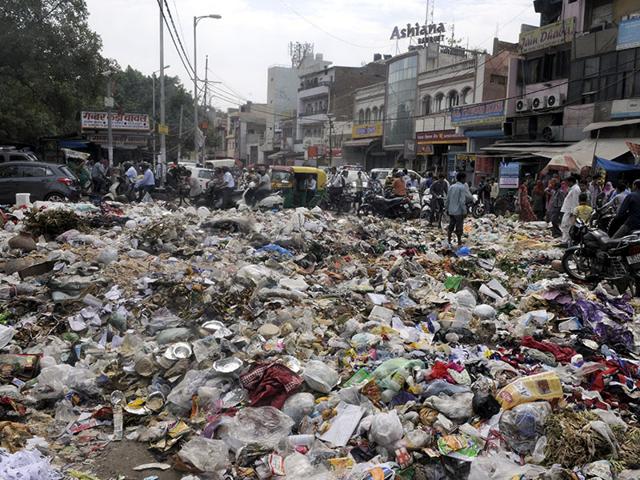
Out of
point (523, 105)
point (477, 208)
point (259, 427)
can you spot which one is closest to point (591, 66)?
point (523, 105)

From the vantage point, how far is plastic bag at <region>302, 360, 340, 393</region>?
447 centimetres

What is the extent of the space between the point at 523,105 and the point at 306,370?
959 inches

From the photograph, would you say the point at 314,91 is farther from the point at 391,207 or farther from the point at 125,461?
the point at 125,461

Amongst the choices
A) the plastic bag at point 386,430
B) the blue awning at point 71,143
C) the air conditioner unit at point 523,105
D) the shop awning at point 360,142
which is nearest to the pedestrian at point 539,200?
the air conditioner unit at point 523,105

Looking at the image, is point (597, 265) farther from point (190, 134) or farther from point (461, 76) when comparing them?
point (190, 134)

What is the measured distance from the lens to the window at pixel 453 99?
109 feet

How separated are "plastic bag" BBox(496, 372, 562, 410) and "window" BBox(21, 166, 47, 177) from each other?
14113 mm

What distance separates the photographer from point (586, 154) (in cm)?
1895

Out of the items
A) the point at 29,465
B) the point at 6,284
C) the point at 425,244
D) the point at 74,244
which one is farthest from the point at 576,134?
the point at 29,465

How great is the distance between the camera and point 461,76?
32125 millimetres

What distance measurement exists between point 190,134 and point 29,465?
53481 mm

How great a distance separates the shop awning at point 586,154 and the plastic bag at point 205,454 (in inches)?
657

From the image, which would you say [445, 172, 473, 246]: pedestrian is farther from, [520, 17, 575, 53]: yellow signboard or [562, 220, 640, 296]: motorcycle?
[520, 17, 575, 53]: yellow signboard

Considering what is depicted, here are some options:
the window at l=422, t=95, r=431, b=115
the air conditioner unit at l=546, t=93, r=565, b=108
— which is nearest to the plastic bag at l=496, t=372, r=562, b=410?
the air conditioner unit at l=546, t=93, r=565, b=108
